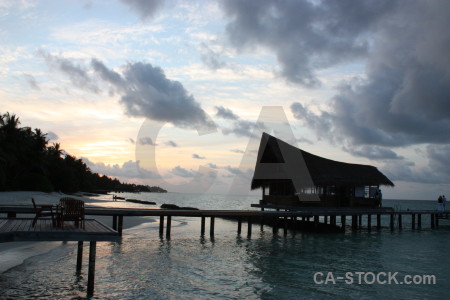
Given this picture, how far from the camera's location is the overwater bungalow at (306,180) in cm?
2880

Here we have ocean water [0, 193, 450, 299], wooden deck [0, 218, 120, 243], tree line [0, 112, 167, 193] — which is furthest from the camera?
tree line [0, 112, 167, 193]

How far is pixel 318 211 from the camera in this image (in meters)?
27.4

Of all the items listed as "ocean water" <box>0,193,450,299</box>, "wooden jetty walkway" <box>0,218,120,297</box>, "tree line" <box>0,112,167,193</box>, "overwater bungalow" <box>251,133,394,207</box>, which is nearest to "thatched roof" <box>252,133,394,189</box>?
"overwater bungalow" <box>251,133,394,207</box>

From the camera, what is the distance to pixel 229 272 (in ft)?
44.4

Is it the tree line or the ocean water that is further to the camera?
the tree line

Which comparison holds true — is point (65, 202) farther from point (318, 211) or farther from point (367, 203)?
point (367, 203)

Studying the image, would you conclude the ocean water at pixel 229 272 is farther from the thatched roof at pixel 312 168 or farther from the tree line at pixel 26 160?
the tree line at pixel 26 160

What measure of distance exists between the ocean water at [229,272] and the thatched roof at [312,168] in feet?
27.7

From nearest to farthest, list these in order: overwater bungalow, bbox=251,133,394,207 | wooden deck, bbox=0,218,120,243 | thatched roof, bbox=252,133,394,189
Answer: wooden deck, bbox=0,218,120,243
overwater bungalow, bbox=251,133,394,207
thatched roof, bbox=252,133,394,189

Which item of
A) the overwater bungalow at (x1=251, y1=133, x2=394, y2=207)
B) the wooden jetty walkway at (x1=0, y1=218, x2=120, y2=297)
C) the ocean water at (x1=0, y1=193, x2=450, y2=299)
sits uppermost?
the overwater bungalow at (x1=251, y1=133, x2=394, y2=207)

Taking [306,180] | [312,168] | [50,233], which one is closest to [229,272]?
[50,233]

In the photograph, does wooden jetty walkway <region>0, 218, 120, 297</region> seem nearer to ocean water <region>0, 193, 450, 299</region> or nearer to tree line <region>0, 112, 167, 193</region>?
ocean water <region>0, 193, 450, 299</region>

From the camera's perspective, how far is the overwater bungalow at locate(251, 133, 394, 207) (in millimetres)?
28797

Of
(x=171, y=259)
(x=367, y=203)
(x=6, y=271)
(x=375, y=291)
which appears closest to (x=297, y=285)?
(x=375, y=291)
